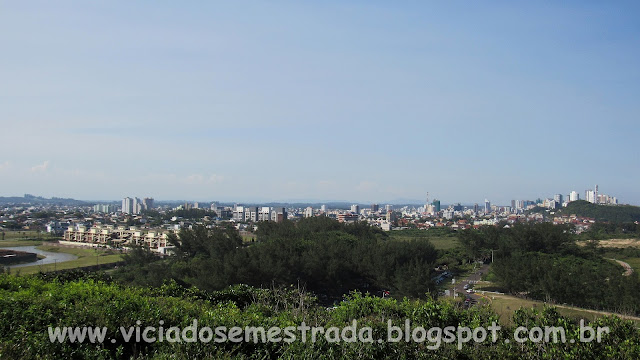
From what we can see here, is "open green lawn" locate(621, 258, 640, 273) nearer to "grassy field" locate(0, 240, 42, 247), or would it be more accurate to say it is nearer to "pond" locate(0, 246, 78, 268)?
"pond" locate(0, 246, 78, 268)

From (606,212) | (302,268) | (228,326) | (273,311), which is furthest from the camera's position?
(606,212)

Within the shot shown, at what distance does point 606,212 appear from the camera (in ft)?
247

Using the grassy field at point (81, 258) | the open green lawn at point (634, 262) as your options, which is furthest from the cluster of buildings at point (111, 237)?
the open green lawn at point (634, 262)

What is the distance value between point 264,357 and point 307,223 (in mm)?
33267

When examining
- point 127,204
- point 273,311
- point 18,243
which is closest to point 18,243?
point 18,243

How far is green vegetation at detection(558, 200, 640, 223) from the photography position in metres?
72.8

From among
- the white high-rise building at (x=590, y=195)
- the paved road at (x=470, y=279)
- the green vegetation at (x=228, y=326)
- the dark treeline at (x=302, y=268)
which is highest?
the white high-rise building at (x=590, y=195)

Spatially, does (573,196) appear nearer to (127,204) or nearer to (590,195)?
(590,195)

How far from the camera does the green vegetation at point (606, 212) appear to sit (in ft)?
239

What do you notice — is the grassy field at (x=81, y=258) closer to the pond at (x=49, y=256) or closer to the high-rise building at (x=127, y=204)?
the pond at (x=49, y=256)

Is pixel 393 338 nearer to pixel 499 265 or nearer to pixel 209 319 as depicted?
pixel 209 319

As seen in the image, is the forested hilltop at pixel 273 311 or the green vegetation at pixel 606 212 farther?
the green vegetation at pixel 606 212

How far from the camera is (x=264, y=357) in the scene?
11.5ft

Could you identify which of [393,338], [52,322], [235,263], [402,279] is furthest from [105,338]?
[402,279]
